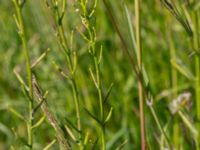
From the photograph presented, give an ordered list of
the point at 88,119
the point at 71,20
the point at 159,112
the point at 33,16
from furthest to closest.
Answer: the point at 33,16, the point at 71,20, the point at 88,119, the point at 159,112

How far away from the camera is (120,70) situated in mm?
2396

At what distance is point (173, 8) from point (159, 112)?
0.95 m

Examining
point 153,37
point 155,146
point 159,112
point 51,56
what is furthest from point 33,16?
point 155,146

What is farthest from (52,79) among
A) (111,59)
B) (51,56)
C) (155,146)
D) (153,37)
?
(155,146)

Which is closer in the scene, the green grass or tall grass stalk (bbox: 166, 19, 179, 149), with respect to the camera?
tall grass stalk (bbox: 166, 19, 179, 149)

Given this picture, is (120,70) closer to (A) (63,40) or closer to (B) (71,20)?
(B) (71,20)

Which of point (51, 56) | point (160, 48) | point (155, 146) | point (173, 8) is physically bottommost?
point (155, 146)

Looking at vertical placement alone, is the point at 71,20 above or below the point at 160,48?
above

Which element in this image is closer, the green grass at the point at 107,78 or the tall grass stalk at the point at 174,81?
the tall grass stalk at the point at 174,81

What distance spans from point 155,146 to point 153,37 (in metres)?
0.66

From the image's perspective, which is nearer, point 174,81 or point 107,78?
point 174,81

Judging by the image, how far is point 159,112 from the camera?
6.61ft

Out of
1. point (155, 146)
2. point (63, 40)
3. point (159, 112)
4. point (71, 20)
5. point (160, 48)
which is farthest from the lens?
point (71, 20)

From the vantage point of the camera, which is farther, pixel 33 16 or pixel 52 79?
pixel 33 16
